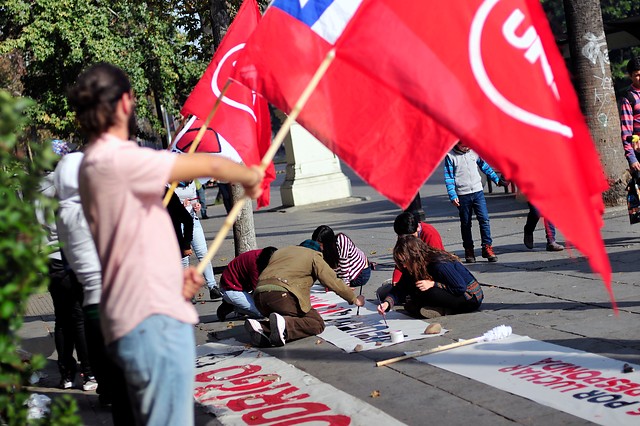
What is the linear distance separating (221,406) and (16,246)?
3786 mm

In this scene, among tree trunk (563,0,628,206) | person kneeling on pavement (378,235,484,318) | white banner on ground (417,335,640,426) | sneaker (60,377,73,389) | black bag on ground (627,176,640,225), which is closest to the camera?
white banner on ground (417,335,640,426)

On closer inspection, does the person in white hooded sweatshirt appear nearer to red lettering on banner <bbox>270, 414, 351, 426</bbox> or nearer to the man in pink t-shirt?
red lettering on banner <bbox>270, 414, 351, 426</bbox>

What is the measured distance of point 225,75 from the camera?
7.30m

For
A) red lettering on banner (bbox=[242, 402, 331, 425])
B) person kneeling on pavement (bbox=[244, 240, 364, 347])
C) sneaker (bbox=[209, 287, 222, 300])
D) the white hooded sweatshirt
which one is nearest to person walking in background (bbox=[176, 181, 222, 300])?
sneaker (bbox=[209, 287, 222, 300])

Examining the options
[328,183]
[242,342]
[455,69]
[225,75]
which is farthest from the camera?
[328,183]

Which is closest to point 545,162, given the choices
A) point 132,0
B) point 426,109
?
point 426,109

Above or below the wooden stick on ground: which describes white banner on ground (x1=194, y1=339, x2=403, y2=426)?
below

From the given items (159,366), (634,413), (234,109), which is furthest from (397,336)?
(159,366)

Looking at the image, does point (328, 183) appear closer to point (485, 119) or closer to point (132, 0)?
point (132, 0)

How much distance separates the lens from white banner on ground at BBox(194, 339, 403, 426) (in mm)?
6000

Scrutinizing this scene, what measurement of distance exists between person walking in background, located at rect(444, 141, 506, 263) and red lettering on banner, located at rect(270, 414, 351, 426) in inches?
219

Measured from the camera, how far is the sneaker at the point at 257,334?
8195 mm

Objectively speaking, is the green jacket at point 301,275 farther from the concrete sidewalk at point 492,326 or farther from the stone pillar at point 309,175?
the stone pillar at point 309,175

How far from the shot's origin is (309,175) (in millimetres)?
23656
